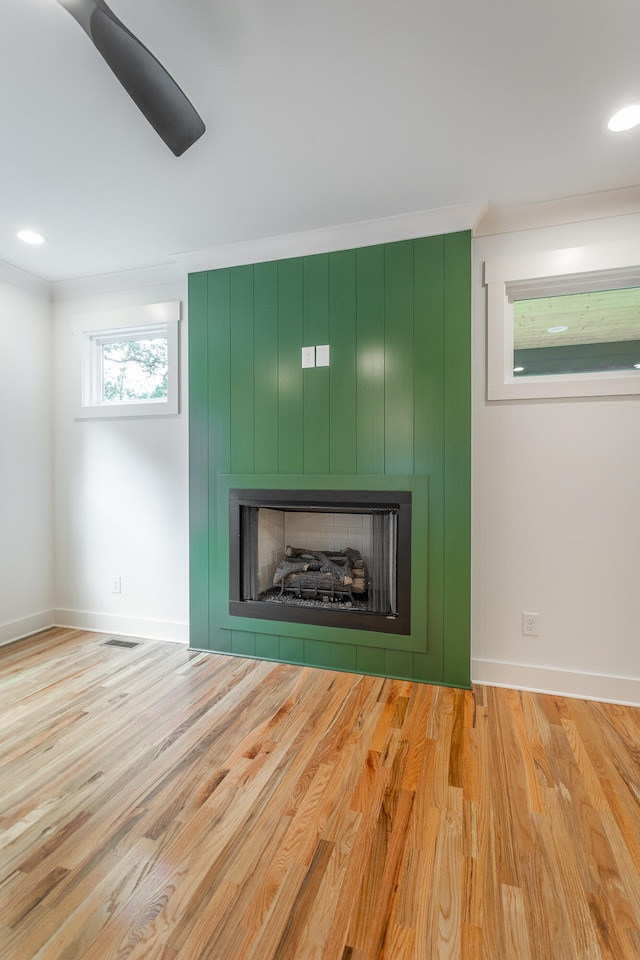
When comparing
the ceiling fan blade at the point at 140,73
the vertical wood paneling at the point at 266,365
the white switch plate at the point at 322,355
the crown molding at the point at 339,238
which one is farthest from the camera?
the vertical wood paneling at the point at 266,365

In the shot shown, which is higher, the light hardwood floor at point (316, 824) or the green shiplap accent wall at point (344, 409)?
the green shiplap accent wall at point (344, 409)

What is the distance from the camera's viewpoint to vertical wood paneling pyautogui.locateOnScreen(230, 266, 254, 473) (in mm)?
2885

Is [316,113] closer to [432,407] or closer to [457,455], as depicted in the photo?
[432,407]

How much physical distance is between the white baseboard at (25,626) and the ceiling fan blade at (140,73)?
326 cm

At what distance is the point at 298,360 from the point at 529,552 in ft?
5.59

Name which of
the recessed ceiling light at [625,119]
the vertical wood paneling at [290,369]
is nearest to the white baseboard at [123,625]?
the vertical wood paneling at [290,369]

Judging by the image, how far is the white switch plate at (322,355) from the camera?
2715mm

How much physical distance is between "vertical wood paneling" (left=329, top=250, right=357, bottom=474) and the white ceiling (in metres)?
0.27

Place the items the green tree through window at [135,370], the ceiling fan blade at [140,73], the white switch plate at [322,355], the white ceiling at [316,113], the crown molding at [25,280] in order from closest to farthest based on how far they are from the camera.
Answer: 1. the ceiling fan blade at [140,73]
2. the white ceiling at [316,113]
3. the white switch plate at [322,355]
4. the crown molding at [25,280]
5. the green tree through window at [135,370]

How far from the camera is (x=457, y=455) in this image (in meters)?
2.50

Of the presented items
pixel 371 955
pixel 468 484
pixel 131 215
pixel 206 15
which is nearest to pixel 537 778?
pixel 371 955

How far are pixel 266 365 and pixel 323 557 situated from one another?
1.25m

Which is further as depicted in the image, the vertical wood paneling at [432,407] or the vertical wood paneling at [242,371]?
the vertical wood paneling at [242,371]

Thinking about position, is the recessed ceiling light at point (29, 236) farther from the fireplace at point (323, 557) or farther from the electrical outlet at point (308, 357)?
the fireplace at point (323, 557)
